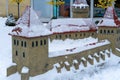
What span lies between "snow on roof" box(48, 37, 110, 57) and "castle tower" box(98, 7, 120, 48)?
0.59m

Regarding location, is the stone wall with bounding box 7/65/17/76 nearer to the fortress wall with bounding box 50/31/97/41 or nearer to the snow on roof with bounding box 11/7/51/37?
the snow on roof with bounding box 11/7/51/37

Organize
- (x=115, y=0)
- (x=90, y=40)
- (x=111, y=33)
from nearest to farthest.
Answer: (x=111, y=33)
(x=90, y=40)
(x=115, y=0)

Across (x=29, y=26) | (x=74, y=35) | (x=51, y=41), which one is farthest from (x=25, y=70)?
(x=74, y=35)

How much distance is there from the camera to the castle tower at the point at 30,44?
94.7ft

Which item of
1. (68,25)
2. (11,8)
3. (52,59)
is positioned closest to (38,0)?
(11,8)

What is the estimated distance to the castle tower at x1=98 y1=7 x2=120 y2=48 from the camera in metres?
36.2

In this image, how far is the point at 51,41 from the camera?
37.7 meters

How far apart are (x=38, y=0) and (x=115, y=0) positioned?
10417mm

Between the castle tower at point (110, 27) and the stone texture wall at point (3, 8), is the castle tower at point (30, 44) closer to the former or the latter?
the castle tower at point (110, 27)

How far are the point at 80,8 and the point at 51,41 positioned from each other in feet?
17.8

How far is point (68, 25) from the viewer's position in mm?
39062

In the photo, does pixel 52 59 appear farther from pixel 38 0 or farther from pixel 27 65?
pixel 38 0

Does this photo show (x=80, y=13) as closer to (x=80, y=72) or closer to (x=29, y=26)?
(x=80, y=72)

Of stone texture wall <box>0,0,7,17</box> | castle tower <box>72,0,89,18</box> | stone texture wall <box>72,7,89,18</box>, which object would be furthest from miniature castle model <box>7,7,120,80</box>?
stone texture wall <box>0,0,7,17</box>
